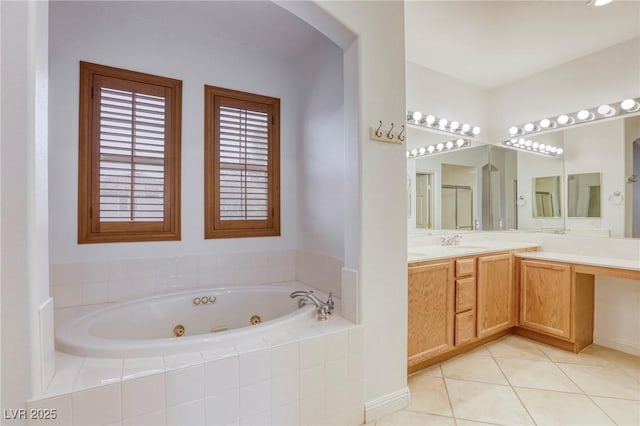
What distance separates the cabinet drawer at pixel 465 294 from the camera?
2.33 m

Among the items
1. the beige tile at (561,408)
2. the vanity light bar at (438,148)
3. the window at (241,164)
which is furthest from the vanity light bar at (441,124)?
the beige tile at (561,408)

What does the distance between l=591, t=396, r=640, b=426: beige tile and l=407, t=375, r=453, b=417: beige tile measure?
892 mm

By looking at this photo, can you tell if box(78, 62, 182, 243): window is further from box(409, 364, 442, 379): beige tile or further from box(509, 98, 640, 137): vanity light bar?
box(509, 98, 640, 137): vanity light bar

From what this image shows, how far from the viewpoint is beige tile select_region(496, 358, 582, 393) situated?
2045 mm

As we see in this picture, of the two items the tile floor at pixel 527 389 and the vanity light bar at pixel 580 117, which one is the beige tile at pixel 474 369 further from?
the vanity light bar at pixel 580 117

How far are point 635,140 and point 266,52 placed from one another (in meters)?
3.23

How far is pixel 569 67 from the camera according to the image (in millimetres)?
2945

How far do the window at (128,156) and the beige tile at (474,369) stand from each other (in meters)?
2.33

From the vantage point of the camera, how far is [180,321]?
2.15 m

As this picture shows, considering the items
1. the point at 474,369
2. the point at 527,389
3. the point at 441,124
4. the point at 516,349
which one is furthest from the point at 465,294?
the point at 441,124

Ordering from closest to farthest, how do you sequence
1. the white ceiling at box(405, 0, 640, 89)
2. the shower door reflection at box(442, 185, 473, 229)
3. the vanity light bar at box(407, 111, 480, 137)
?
the white ceiling at box(405, 0, 640, 89) → the vanity light bar at box(407, 111, 480, 137) → the shower door reflection at box(442, 185, 473, 229)

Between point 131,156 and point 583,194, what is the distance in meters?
3.88

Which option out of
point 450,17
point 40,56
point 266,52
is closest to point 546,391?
point 450,17

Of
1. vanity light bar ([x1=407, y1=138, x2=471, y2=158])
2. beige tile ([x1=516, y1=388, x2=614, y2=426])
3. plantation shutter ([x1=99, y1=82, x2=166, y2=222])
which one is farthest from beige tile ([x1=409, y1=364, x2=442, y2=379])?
plantation shutter ([x1=99, y1=82, x2=166, y2=222])
